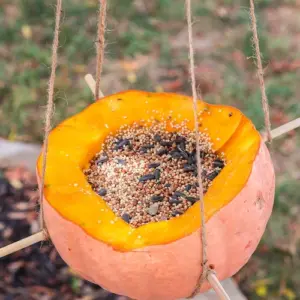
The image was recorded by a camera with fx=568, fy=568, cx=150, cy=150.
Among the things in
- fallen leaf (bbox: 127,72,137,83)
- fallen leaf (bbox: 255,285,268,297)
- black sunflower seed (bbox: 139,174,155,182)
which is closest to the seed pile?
black sunflower seed (bbox: 139,174,155,182)

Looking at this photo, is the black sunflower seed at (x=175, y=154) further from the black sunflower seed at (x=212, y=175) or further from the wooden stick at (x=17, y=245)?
the wooden stick at (x=17, y=245)

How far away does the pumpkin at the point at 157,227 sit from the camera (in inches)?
36.5

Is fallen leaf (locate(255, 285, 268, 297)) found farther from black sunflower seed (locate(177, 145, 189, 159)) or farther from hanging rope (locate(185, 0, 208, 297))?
hanging rope (locate(185, 0, 208, 297))

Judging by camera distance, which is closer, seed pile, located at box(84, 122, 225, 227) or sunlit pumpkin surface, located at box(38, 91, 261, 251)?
sunlit pumpkin surface, located at box(38, 91, 261, 251)

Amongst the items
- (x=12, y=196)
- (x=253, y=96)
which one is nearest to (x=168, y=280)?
(x=12, y=196)

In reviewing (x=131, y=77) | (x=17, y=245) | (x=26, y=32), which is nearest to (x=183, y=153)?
(x=17, y=245)

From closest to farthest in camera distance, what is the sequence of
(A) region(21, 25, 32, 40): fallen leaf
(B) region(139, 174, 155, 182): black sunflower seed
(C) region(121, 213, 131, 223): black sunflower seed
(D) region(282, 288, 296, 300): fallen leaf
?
(C) region(121, 213, 131, 223): black sunflower seed < (B) region(139, 174, 155, 182): black sunflower seed < (D) region(282, 288, 296, 300): fallen leaf < (A) region(21, 25, 32, 40): fallen leaf

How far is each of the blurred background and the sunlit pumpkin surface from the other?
1.05 m

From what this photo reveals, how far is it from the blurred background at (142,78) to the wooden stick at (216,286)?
1319 millimetres

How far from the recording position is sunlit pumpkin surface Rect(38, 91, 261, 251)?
3.10 ft

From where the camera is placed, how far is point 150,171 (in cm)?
116

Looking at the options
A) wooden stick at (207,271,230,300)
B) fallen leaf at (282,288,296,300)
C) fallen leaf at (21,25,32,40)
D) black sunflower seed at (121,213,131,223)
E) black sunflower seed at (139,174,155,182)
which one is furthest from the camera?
fallen leaf at (21,25,32,40)

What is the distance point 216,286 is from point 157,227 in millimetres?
137

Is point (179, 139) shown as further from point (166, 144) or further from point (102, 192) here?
point (102, 192)
